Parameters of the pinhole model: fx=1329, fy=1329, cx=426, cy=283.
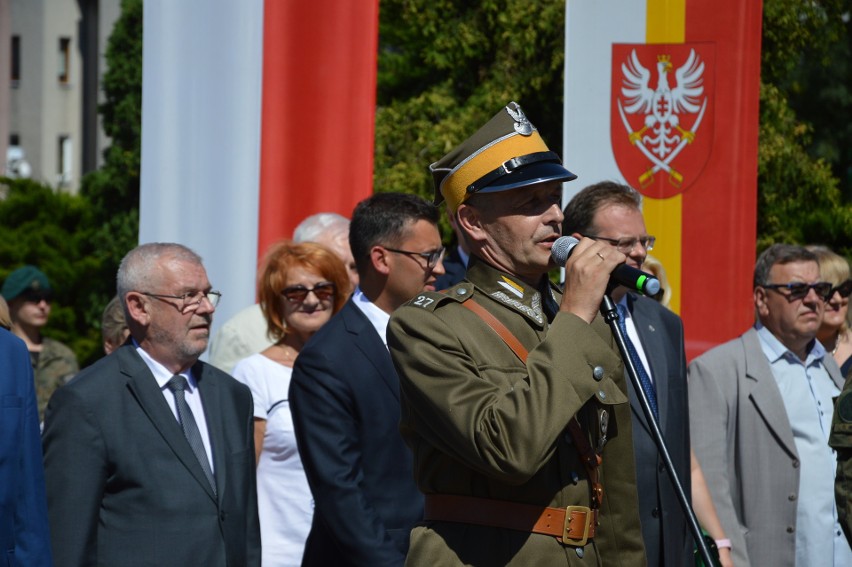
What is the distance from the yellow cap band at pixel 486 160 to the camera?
331 cm

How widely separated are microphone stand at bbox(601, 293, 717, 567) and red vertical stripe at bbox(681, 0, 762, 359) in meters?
4.16

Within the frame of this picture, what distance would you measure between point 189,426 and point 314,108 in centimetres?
293

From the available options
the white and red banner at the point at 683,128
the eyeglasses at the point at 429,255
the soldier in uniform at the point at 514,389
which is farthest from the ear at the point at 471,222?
the white and red banner at the point at 683,128

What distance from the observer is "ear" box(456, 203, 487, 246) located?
332cm

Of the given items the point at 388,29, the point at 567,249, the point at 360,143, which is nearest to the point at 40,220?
the point at 388,29

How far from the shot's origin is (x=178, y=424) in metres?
4.32

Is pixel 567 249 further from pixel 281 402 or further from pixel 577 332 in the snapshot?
pixel 281 402

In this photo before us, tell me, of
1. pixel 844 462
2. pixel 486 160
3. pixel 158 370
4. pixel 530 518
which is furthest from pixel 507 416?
pixel 158 370

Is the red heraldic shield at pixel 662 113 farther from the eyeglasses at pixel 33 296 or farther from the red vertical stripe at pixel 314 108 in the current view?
the eyeglasses at pixel 33 296

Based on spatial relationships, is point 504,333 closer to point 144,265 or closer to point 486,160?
point 486,160

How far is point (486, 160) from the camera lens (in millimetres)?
3320

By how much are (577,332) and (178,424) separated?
5.81ft

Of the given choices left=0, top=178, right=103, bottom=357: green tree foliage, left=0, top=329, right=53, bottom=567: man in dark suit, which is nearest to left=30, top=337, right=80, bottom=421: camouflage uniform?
left=0, top=329, right=53, bottom=567: man in dark suit

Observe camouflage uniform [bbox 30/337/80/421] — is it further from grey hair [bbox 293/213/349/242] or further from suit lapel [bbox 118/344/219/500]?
suit lapel [bbox 118/344/219/500]
